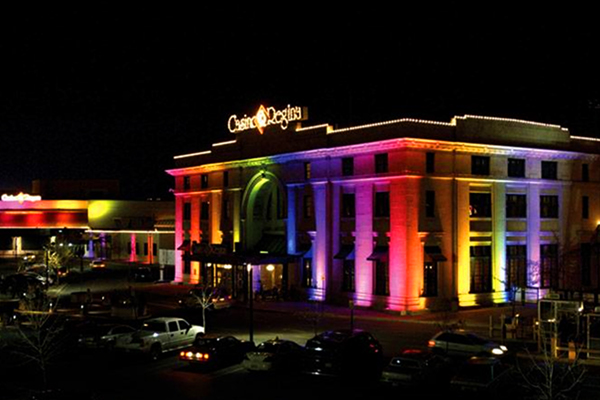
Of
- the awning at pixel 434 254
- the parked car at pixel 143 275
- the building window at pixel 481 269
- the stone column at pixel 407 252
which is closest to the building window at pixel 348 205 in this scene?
the stone column at pixel 407 252

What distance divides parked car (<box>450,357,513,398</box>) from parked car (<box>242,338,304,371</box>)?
8.07 meters

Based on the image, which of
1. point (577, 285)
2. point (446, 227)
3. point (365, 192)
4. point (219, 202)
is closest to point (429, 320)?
point (446, 227)

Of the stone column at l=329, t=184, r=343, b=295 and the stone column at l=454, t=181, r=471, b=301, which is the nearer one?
the stone column at l=454, t=181, r=471, b=301

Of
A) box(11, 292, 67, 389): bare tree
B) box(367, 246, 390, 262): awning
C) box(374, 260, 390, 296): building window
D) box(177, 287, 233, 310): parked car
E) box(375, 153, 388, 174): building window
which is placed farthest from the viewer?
box(177, 287, 233, 310): parked car

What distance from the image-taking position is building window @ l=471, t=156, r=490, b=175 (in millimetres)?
55219

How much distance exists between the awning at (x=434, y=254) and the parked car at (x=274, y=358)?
19341 millimetres

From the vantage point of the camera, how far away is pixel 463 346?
121 ft

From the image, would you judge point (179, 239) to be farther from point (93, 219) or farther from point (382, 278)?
point (93, 219)

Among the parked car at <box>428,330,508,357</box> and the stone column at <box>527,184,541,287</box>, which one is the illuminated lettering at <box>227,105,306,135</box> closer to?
the stone column at <box>527,184,541,287</box>

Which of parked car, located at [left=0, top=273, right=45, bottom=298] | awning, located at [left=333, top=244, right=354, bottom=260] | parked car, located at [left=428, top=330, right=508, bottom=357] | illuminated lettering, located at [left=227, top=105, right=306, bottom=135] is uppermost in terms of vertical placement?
illuminated lettering, located at [left=227, top=105, right=306, bottom=135]

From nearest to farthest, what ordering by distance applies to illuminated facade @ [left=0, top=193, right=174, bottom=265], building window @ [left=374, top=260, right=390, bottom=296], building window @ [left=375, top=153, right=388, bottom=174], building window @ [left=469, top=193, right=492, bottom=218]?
building window @ [left=374, top=260, right=390, bottom=296] < building window @ [left=375, top=153, right=388, bottom=174] < building window @ [left=469, top=193, right=492, bottom=218] < illuminated facade @ [left=0, top=193, right=174, bottom=265]

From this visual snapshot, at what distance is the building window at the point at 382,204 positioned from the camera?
5388cm

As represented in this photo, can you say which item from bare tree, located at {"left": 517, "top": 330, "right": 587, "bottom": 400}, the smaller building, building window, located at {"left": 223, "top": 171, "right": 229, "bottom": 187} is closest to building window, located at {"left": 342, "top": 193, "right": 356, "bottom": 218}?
building window, located at {"left": 223, "top": 171, "right": 229, "bottom": 187}

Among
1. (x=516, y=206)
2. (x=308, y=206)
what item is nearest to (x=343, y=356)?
(x=308, y=206)
